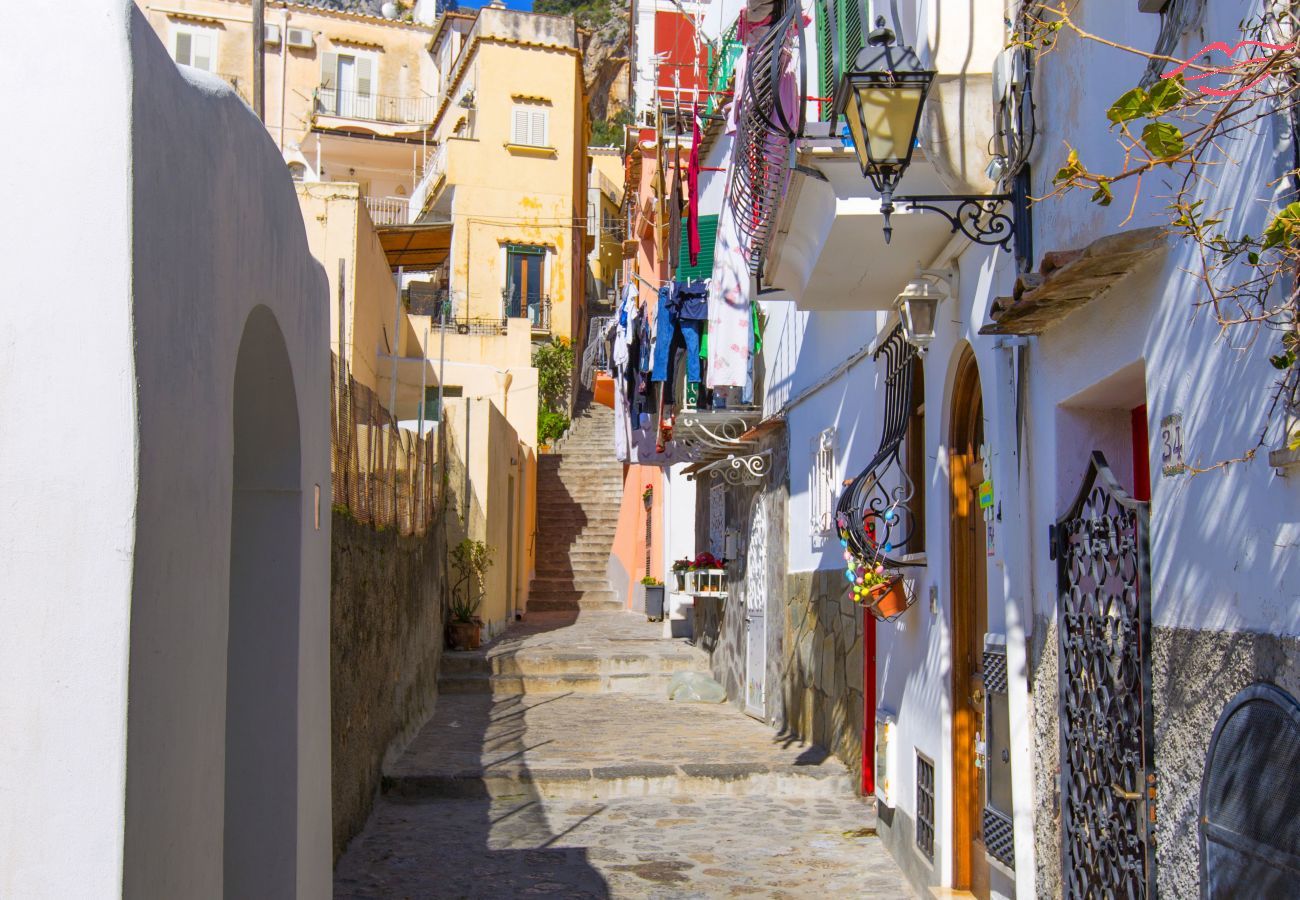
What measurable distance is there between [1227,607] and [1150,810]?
1013mm

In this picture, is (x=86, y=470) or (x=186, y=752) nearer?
(x=86, y=470)

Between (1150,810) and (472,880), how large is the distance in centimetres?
508

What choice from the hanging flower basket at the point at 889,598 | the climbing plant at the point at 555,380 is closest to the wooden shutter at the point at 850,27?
the hanging flower basket at the point at 889,598

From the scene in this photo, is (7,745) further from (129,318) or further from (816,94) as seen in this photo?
(816,94)

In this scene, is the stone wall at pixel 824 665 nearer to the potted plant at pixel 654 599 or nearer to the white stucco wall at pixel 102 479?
the white stucco wall at pixel 102 479

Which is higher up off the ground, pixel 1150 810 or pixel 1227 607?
pixel 1227 607

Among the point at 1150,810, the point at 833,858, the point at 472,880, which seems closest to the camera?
the point at 1150,810

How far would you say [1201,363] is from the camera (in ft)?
14.3

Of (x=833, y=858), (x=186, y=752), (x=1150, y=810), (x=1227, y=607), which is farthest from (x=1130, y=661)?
(x=833, y=858)

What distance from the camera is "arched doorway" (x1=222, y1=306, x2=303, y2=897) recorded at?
211 inches

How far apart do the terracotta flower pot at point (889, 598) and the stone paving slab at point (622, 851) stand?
1766mm

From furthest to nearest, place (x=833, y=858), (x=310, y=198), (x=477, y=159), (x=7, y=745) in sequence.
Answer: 1. (x=477, y=159)
2. (x=310, y=198)
3. (x=833, y=858)
4. (x=7, y=745)

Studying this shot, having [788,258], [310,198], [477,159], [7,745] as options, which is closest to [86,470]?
[7,745]

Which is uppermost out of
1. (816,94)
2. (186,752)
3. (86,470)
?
(816,94)
